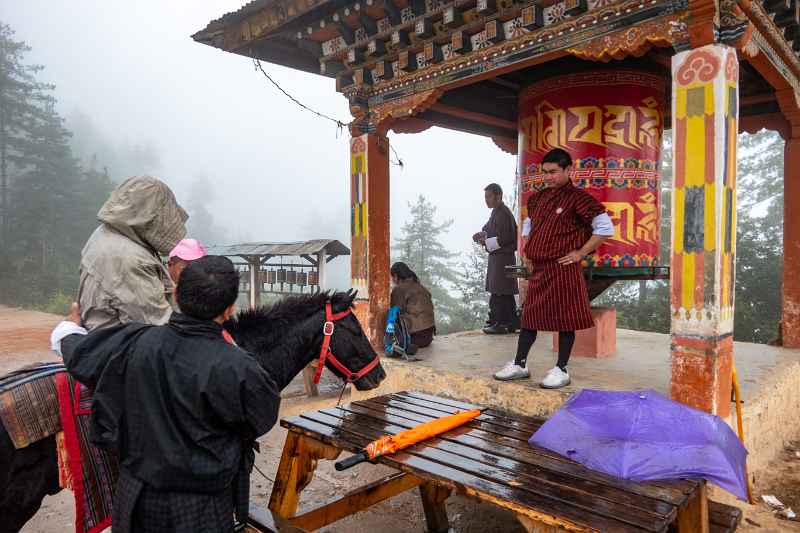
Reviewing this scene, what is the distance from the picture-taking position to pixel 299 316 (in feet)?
9.20

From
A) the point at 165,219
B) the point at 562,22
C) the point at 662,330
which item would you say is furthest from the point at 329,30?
the point at 662,330

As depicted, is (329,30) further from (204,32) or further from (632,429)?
(632,429)

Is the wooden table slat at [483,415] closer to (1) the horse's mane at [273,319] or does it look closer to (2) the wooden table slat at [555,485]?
(2) the wooden table slat at [555,485]

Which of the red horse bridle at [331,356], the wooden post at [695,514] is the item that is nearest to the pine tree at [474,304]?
→ the red horse bridle at [331,356]

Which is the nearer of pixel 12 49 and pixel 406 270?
pixel 406 270

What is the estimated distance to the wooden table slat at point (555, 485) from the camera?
1.92m

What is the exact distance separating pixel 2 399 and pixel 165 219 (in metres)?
1.07

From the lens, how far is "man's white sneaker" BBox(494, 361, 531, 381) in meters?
4.58

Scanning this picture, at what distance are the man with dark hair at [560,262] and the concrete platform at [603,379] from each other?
189mm

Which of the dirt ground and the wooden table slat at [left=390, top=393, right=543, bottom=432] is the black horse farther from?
the dirt ground

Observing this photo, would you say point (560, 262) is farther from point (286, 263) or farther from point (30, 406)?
point (286, 263)

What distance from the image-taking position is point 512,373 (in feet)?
15.0

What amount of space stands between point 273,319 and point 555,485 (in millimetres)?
1471

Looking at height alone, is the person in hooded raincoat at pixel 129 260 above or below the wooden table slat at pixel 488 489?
above
